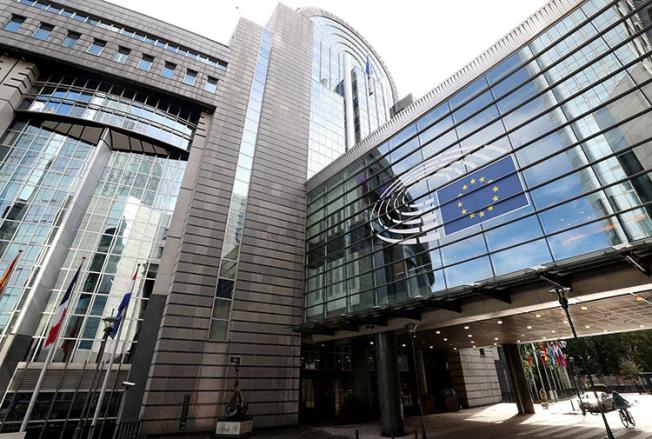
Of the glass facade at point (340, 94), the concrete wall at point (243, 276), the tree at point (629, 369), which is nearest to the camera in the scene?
the concrete wall at point (243, 276)

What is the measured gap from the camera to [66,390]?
69.5ft

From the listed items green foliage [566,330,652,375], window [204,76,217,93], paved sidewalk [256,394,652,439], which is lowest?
paved sidewalk [256,394,652,439]

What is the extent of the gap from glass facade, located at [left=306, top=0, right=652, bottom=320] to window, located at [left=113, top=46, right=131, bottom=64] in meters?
28.1

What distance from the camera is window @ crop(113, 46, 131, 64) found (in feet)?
102

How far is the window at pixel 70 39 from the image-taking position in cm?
3041

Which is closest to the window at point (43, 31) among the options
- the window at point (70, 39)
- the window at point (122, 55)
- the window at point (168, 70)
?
the window at point (70, 39)

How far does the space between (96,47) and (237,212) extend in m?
22.9

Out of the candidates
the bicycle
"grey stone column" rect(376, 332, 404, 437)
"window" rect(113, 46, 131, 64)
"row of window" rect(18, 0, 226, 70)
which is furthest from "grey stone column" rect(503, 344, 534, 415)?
"window" rect(113, 46, 131, 64)

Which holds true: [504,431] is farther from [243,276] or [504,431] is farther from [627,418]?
[243,276]

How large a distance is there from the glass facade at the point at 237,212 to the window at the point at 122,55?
12548 mm

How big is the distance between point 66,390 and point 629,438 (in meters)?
32.7

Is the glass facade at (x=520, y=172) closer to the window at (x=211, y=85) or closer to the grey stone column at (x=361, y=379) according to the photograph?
the grey stone column at (x=361, y=379)

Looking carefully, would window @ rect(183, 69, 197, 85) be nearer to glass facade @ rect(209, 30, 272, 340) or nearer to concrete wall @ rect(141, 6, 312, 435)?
concrete wall @ rect(141, 6, 312, 435)

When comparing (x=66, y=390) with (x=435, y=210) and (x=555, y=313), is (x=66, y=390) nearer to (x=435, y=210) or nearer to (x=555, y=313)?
(x=435, y=210)
